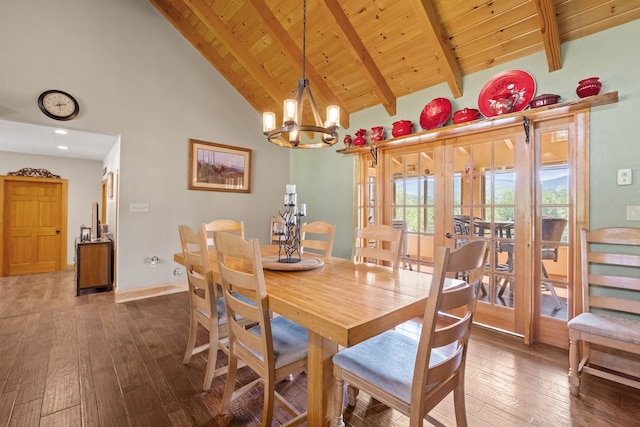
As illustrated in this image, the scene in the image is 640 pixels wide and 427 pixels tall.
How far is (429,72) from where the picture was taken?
3084 mm

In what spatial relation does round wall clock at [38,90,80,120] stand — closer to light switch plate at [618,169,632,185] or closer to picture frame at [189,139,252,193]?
picture frame at [189,139,252,193]

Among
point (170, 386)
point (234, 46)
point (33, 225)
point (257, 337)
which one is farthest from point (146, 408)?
point (33, 225)

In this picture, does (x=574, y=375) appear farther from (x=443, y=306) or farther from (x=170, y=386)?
(x=170, y=386)

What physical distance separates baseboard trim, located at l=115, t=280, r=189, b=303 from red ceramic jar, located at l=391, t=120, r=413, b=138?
11.4 ft

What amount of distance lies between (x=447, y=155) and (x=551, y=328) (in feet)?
6.08

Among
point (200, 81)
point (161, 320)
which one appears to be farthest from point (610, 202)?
point (200, 81)

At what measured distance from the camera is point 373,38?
303 centimetres

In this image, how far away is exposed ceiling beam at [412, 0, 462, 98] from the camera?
246cm

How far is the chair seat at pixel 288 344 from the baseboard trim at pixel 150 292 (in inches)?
113

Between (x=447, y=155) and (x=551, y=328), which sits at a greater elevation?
(x=447, y=155)

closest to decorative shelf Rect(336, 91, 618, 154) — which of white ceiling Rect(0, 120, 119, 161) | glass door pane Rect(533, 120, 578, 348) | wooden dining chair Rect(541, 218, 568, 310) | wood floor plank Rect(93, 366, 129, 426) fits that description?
glass door pane Rect(533, 120, 578, 348)

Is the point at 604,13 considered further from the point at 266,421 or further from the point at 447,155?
the point at 266,421

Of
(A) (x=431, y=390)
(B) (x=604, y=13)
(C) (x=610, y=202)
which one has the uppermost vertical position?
(B) (x=604, y=13)

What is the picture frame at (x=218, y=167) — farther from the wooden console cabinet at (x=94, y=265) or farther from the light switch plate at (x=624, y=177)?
the light switch plate at (x=624, y=177)
